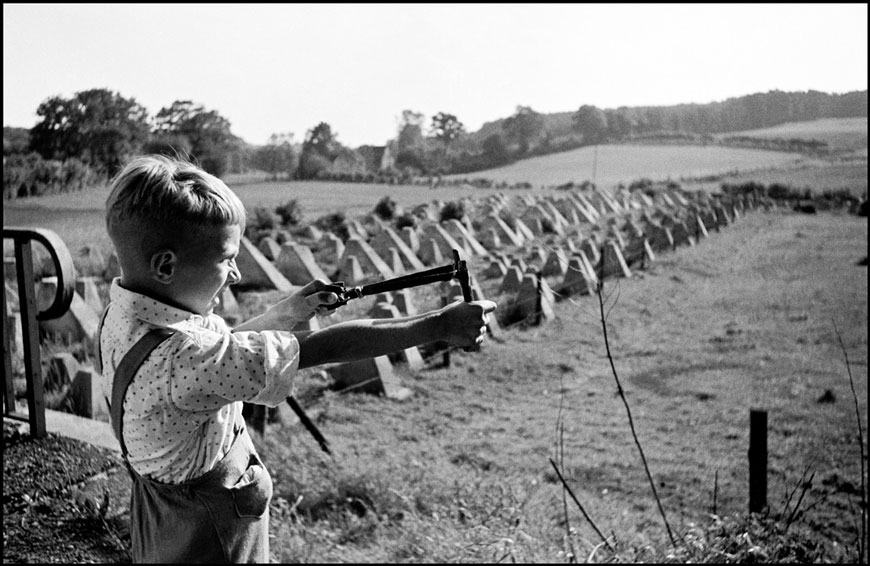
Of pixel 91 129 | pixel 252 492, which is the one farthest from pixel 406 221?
pixel 252 492

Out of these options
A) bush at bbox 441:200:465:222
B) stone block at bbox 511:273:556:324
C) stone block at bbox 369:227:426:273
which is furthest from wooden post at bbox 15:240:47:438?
bush at bbox 441:200:465:222

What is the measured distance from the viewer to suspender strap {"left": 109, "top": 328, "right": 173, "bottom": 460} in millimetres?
1088

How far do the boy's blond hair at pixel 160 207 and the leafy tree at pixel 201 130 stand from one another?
2.54 m

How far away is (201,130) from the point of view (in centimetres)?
358

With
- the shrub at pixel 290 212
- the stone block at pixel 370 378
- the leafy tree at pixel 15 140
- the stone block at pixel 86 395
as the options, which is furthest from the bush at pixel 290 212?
the stone block at pixel 86 395

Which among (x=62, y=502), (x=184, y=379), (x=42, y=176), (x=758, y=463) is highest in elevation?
(x=42, y=176)

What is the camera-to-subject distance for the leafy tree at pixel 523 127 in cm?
541

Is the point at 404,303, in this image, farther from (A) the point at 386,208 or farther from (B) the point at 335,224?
(A) the point at 386,208

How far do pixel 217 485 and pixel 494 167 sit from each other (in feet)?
15.9

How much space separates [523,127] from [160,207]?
4.67 meters

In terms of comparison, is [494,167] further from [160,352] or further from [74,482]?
[160,352]

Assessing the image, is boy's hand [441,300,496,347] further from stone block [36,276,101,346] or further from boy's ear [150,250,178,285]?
stone block [36,276,101,346]

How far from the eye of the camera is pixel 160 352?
1.08 m

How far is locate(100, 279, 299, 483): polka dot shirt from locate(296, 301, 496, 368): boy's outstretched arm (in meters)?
0.03
